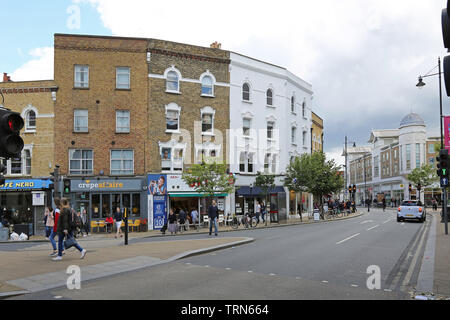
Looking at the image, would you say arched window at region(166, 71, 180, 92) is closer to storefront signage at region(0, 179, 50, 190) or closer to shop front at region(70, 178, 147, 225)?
shop front at region(70, 178, 147, 225)

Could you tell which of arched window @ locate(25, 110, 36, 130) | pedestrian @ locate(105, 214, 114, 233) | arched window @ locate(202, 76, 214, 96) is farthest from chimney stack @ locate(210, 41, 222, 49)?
pedestrian @ locate(105, 214, 114, 233)

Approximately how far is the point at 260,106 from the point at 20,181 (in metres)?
20.1

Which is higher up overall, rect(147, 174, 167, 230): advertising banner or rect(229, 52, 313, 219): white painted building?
rect(229, 52, 313, 219): white painted building

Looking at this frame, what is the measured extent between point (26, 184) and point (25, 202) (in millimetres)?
1349

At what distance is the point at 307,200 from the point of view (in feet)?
137

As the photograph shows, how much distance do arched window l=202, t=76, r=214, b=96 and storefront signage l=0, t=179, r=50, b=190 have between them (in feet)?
44.9

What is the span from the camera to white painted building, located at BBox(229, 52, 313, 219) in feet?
105

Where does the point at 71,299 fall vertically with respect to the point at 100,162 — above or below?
below

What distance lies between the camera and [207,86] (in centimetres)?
3092

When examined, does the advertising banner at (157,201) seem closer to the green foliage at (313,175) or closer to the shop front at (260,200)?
the shop front at (260,200)

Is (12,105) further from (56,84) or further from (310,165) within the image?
(310,165)

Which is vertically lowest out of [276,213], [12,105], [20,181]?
[276,213]
